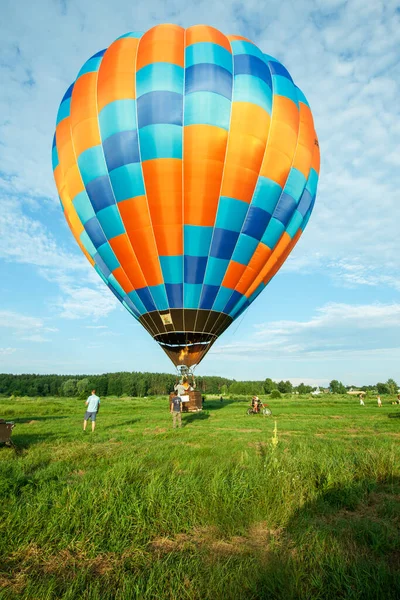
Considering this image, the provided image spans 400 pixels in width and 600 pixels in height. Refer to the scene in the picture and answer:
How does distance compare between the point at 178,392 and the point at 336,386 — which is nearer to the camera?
the point at 178,392

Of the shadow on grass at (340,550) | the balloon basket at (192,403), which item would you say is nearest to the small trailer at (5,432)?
the shadow on grass at (340,550)

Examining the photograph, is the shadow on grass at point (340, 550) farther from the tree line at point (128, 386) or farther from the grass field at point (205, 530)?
the tree line at point (128, 386)

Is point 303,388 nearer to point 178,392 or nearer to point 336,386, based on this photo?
point 336,386

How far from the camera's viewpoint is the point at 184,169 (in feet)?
45.1

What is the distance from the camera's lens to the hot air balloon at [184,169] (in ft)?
45.1

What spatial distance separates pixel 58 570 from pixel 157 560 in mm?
865

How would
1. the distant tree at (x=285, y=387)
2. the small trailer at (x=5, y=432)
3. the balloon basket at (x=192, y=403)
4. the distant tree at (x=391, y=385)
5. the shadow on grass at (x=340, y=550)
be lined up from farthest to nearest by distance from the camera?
the distant tree at (x=285, y=387) < the distant tree at (x=391, y=385) < the balloon basket at (x=192, y=403) < the small trailer at (x=5, y=432) < the shadow on grass at (x=340, y=550)

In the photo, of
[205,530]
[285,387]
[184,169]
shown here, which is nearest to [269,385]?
[285,387]

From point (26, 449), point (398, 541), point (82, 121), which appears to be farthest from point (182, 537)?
point (82, 121)

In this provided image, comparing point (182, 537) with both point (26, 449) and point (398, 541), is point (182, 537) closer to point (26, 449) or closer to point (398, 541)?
point (398, 541)

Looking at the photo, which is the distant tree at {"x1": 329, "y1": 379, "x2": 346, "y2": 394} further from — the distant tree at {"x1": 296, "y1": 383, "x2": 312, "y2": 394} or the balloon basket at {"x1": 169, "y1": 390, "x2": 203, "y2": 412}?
the balloon basket at {"x1": 169, "y1": 390, "x2": 203, "y2": 412}

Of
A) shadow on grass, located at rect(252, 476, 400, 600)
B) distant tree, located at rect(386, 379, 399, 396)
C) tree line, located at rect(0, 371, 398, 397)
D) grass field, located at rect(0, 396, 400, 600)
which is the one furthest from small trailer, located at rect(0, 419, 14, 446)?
distant tree, located at rect(386, 379, 399, 396)

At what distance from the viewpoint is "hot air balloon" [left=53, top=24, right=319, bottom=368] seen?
13734 mm

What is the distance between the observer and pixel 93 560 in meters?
3.33
